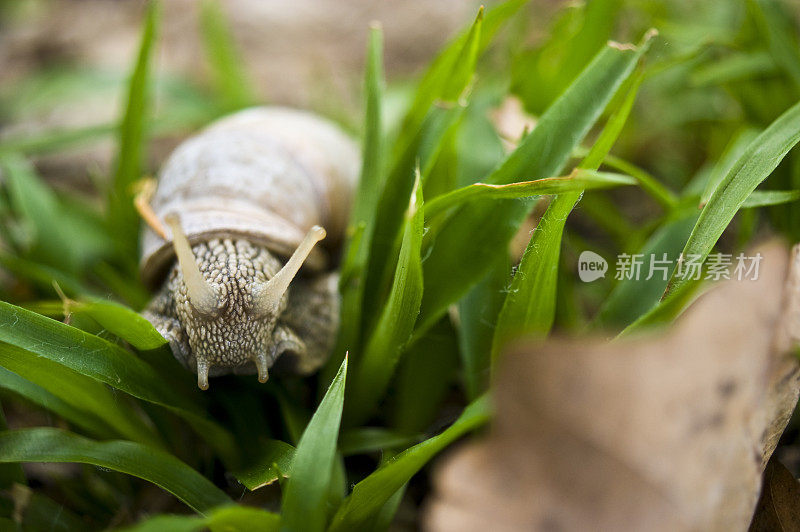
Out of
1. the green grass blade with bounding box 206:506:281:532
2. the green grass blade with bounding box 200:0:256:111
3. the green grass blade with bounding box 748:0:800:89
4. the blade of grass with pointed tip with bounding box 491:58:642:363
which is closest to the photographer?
the green grass blade with bounding box 206:506:281:532

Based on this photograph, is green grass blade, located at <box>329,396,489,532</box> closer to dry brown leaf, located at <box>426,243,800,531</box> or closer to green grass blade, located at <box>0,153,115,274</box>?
dry brown leaf, located at <box>426,243,800,531</box>

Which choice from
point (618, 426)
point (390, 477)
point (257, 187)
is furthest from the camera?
point (257, 187)

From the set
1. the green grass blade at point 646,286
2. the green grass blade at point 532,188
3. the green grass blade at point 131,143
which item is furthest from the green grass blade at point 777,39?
the green grass blade at point 131,143

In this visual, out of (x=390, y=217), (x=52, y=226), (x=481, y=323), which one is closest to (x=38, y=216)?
(x=52, y=226)

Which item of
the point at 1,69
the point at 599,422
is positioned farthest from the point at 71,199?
the point at 599,422

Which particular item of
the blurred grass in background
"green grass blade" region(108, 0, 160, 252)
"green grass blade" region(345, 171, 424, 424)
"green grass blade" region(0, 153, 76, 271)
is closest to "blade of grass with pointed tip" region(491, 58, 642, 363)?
the blurred grass in background

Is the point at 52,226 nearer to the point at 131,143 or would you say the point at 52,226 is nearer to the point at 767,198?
the point at 131,143
